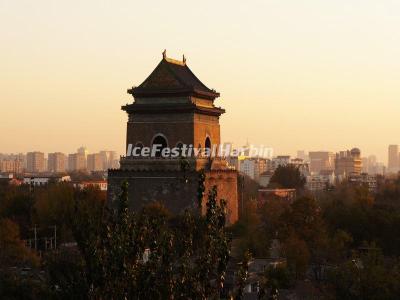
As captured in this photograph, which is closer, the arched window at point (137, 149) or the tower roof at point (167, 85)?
the tower roof at point (167, 85)

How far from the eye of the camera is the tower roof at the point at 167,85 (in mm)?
37406

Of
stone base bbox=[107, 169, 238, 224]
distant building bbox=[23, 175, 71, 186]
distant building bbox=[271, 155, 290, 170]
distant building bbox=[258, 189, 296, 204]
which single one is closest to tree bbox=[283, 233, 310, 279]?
stone base bbox=[107, 169, 238, 224]

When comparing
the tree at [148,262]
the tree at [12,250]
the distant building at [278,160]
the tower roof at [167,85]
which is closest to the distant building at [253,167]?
the distant building at [278,160]

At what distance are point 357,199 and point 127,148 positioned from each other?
41.0ft

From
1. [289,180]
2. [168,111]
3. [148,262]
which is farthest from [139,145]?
[289,180]

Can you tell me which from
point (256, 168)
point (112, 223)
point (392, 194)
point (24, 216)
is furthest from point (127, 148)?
point (256, 168)

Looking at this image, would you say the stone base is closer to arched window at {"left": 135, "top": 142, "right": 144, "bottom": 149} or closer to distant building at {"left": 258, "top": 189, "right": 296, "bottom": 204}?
arched window at {"left": 135, "top": 142, "right": 144, "bottom": 149}

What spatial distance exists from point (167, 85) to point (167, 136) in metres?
2.24

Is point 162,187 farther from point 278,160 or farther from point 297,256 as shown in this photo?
point 278,160

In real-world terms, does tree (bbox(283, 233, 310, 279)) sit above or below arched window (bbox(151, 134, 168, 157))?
below

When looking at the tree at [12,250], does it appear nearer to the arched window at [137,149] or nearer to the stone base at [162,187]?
the stone base at [162,187]

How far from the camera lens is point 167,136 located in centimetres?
3750

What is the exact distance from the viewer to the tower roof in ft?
123

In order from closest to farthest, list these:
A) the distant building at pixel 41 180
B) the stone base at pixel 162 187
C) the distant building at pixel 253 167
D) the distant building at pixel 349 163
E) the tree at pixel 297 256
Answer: the tree at pixel 297 256 → the stone base at pixel 162 187 → the distant building at pixel 41 180 → the distant building at pixel 253 167 → the distant building at pixel 349 163
